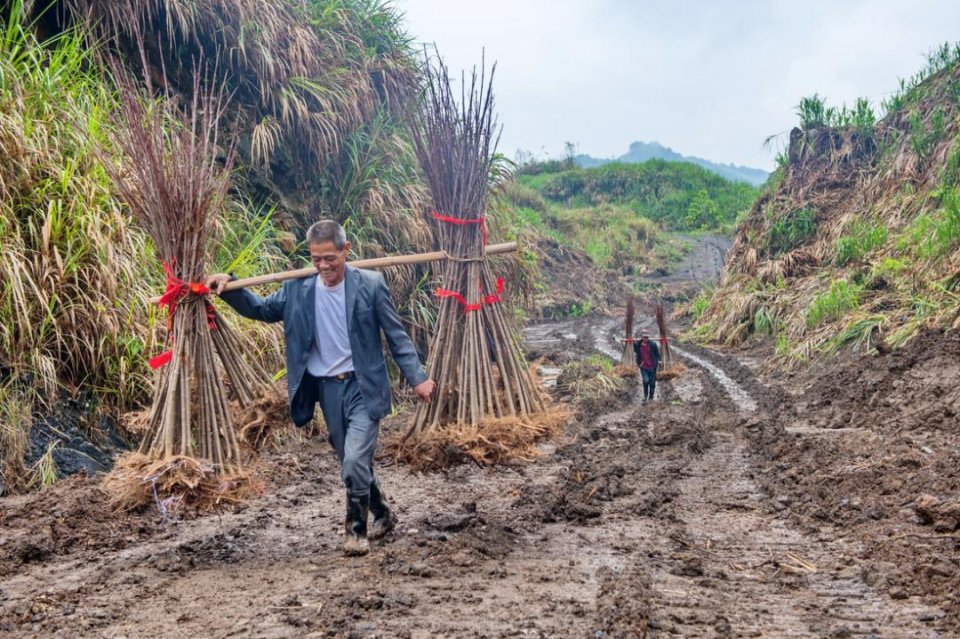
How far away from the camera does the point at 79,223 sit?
583 cm

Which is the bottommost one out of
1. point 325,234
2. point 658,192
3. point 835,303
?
point 835,303

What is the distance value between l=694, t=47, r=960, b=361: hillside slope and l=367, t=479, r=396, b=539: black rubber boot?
21.1ft

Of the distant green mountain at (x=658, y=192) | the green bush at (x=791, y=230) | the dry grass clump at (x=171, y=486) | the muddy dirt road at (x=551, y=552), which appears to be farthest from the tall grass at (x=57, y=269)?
the distant green mountain at (x=658, y=192)

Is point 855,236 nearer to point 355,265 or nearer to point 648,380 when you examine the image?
point 648,380

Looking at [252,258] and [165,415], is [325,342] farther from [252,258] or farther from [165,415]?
[252,258]

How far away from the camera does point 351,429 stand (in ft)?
12.7

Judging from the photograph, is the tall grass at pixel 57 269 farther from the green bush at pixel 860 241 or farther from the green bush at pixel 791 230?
the green bush at pixel 791 230

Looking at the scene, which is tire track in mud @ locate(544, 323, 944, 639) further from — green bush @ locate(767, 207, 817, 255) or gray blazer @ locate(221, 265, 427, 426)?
green bush @ locate(767, 207, 817, 255)

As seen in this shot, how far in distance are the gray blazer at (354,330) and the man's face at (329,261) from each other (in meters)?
0.06

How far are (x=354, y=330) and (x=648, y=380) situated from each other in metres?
7.16

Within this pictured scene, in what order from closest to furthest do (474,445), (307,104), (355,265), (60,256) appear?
(355,265), (474,445), (60,256), (307,104)

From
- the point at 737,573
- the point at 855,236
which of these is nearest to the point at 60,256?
the point at 737,573

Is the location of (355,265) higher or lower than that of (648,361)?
higher

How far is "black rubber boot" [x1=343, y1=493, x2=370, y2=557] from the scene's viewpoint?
3.75 meters
